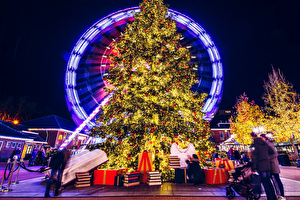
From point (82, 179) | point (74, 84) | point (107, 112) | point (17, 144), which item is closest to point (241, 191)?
point (82, 179)

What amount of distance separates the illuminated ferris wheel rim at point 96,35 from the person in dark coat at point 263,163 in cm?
758

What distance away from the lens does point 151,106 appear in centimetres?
610

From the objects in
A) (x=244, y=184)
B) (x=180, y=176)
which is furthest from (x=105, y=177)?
(x=244, y=184)

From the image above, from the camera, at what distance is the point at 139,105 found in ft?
20.4

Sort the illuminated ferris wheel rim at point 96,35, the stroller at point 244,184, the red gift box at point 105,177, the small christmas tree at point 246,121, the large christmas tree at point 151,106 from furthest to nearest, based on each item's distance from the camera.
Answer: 1. the small christmas tree at point 246,121
2. the illuminated ferris wheel rim at point 96,35
3. the large christmas tree at point 151,106
4. the red gift box at point 105,177
5. the stroller at point 244,184

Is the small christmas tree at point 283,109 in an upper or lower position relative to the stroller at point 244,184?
upper

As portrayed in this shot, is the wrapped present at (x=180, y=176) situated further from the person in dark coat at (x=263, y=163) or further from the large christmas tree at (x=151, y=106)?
the person in dark coat at (x=263, y=163)

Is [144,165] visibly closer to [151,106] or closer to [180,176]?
[180,176]

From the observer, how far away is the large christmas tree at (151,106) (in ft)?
19.5

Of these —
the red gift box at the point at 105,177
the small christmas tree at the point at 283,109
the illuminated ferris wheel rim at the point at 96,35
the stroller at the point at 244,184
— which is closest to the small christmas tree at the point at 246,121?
the small christmas tree at the point at 283,109

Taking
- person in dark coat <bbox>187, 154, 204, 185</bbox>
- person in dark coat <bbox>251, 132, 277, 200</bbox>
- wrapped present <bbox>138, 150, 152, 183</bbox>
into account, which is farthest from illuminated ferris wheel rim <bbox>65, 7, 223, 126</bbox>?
person in dark coat <bbox>251, 132, 277, 200</bbox>

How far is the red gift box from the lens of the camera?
5141 millimetres

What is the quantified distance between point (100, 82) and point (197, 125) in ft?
30.6

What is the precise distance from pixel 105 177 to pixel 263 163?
4715 mm
